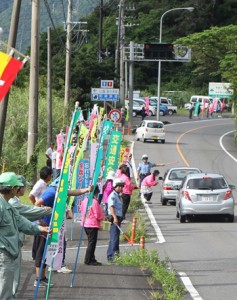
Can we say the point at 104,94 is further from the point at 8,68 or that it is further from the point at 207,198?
the point at 8,68

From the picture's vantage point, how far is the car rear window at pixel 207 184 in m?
26.1

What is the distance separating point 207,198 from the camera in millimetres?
25859

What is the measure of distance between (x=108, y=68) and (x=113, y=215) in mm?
48846

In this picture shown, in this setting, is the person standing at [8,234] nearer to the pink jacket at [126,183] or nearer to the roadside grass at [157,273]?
the roadside grass at [157,273]

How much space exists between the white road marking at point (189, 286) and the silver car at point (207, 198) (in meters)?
9.80

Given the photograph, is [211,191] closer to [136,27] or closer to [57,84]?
[57,84]

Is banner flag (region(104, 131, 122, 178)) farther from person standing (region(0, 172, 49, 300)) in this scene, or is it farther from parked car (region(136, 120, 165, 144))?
parked car (region(136, 120, 165, 144))

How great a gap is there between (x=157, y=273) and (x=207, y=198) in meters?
11.0

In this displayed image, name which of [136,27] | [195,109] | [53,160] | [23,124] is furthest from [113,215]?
[136,27]

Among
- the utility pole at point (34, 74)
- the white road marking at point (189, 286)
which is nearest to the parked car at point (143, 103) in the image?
Result: the utility pole at point (34, 74)

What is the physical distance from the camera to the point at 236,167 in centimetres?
4725

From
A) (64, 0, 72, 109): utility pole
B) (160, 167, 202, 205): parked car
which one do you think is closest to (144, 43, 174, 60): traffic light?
(64, 0, 72, 109): utility pole

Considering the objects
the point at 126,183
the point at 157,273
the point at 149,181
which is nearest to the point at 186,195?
the point at 126,183

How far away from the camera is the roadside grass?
1324cm
